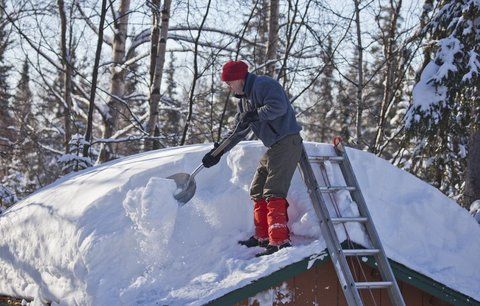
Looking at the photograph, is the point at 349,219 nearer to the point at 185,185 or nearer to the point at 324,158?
the point at 324,158

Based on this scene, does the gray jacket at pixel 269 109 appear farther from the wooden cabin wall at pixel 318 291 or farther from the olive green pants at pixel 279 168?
the wooden cabin wall at pixel 318 291

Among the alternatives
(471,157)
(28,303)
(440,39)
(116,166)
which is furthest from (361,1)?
(28,303)

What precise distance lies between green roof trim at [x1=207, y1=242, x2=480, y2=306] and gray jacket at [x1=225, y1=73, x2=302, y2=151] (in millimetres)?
1157

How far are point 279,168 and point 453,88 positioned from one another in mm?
4852

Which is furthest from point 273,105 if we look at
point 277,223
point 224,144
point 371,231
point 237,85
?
point 371,231

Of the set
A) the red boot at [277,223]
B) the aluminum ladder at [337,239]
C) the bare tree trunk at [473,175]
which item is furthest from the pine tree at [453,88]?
the red boot at [277,223]

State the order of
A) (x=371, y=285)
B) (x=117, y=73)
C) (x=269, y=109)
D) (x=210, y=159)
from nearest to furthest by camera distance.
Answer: (x=371, y=285) < (x=269, y=109) < (x=210, y=159) < (x=117, y=73)

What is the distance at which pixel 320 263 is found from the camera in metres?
5.57

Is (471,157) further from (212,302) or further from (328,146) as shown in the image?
(212,302)

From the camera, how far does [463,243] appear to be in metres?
6.68

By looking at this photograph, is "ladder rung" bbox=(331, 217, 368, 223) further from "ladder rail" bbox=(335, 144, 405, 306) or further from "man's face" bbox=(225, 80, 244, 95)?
"man's face" bbox=(225, 80, 244, 95)

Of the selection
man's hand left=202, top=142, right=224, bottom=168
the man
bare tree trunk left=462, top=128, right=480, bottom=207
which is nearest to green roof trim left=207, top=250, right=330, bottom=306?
the man

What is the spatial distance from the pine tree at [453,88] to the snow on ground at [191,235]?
10.3 feet

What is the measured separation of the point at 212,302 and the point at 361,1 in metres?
11.3
